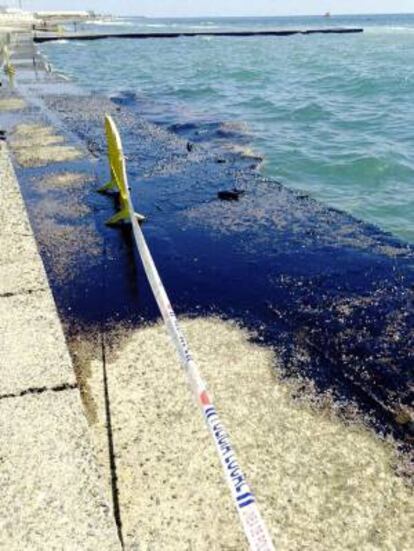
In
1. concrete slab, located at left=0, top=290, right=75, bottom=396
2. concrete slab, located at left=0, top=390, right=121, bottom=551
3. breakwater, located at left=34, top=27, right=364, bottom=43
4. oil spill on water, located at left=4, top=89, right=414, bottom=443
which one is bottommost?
oil spill on water, located at left=4, top=89, right=414, bottom=443

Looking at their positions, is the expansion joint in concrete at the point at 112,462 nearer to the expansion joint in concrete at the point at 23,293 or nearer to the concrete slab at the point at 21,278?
the expansion joint in concrete at the point at 23,293

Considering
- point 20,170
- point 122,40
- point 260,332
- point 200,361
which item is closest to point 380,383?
point 260,332

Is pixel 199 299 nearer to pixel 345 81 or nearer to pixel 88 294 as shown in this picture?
pixel 88 294

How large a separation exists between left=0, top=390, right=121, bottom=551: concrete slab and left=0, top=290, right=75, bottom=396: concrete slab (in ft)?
0.59

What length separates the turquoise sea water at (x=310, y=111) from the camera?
12148 mm

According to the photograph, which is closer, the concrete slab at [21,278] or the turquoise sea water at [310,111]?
the concrete slab at [21,278]

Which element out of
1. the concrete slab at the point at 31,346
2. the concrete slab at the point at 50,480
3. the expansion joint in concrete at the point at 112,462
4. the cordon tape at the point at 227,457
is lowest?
the expansion joint in concrete at the point at 112,462

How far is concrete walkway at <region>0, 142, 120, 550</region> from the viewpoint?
2.77m

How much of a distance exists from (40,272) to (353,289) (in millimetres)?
3466

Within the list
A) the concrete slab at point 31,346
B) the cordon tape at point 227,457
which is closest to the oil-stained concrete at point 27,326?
the concrete slab at point 31,346

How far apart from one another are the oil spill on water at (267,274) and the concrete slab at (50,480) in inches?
67.0

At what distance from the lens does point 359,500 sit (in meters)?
3.36

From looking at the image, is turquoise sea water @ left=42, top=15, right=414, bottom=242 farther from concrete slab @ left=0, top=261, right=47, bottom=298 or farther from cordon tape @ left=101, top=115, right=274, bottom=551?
concrete slab @ left=0, top=261, right=47, bottom=298

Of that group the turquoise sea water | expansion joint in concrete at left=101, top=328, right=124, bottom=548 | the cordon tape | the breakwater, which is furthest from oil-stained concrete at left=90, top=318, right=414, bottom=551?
the breakwater
